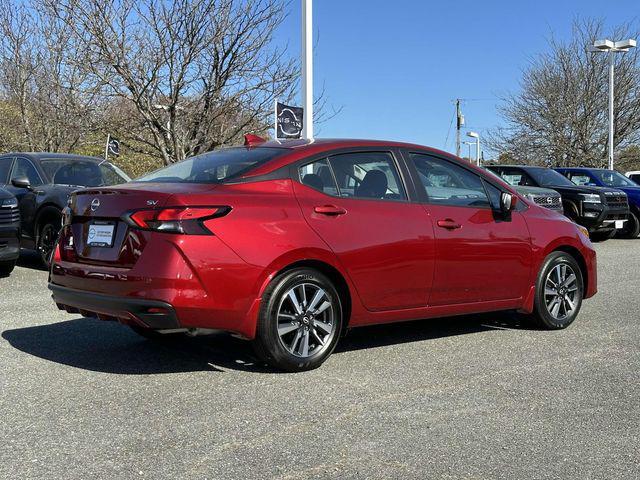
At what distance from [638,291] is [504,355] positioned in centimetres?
407

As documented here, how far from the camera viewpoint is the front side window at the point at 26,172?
10.2 meters

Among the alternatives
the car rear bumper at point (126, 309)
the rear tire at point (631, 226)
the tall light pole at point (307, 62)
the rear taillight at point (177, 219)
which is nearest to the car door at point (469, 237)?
the rear taillight at point (177, 219)

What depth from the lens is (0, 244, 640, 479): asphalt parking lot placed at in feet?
11.1

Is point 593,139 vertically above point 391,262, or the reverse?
point 593,139

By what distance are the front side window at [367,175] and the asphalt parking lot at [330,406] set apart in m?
1.22

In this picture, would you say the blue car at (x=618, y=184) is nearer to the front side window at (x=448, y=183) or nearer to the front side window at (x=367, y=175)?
the front side window at (x=448, y=183)

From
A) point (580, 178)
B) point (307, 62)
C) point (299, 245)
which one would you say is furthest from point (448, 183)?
point (580, 178)

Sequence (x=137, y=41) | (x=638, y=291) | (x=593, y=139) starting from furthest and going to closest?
(x=593, y=139) < (x=137, y=41) < (x=638, y=291)

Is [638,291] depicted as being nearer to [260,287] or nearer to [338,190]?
[338,190]

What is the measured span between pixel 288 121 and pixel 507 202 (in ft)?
21.6

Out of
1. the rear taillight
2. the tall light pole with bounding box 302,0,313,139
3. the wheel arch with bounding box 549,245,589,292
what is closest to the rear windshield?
the rear taillight

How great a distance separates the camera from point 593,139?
112ft

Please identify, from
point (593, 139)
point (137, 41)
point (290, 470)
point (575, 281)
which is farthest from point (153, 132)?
point (593, 139)

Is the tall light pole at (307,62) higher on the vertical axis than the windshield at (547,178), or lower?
higher
